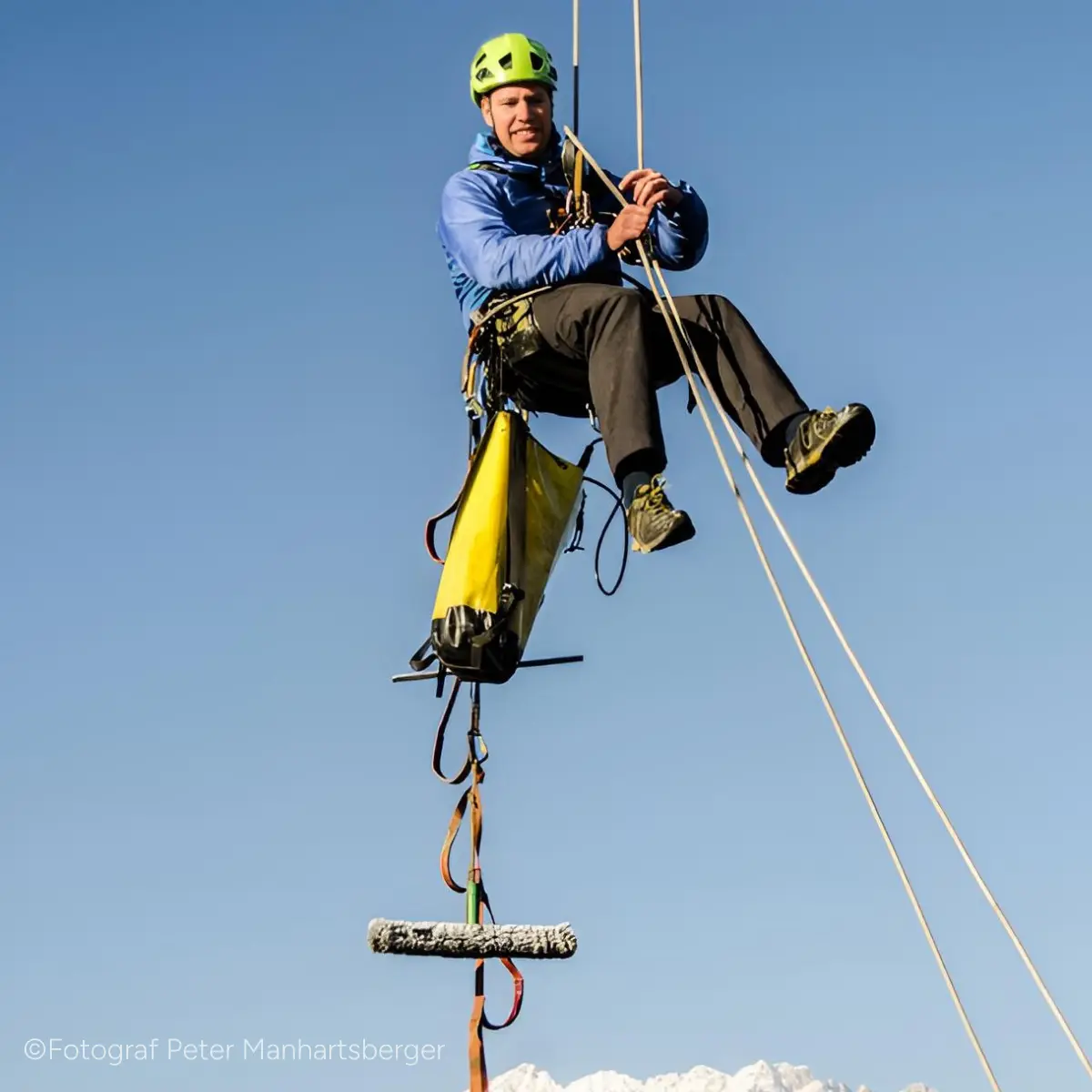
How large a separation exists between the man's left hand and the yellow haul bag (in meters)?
1.06

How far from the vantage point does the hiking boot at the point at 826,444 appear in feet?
19.7

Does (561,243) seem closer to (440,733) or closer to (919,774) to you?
(440,733)

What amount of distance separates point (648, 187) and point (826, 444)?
1.13 meters

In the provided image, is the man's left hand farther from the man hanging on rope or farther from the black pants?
the black pants

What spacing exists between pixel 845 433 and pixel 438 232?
1996 millimetres

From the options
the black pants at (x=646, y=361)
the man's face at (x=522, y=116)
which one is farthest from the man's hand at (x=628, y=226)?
the man's face at (x=522, y=116)

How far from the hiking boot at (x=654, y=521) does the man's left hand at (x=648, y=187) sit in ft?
3.20

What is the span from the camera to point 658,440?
6332 millimetres

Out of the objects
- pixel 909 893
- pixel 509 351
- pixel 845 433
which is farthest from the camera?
pixel 509 351

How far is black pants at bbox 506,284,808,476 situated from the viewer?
6328 millimetres

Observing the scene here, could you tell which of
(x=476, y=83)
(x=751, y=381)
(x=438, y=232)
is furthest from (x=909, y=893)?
(x=476, y=83)

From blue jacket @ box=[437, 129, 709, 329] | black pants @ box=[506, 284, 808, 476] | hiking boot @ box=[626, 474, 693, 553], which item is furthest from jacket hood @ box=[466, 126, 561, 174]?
hiking boot @ box=[626, 474, 693, 553]

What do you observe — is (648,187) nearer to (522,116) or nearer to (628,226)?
(628,226)

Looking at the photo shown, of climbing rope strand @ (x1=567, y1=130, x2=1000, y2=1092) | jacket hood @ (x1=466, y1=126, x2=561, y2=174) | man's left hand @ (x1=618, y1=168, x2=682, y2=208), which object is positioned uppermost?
jacket hood @ (x1=466, y1=126, x2=561, y2=174)
